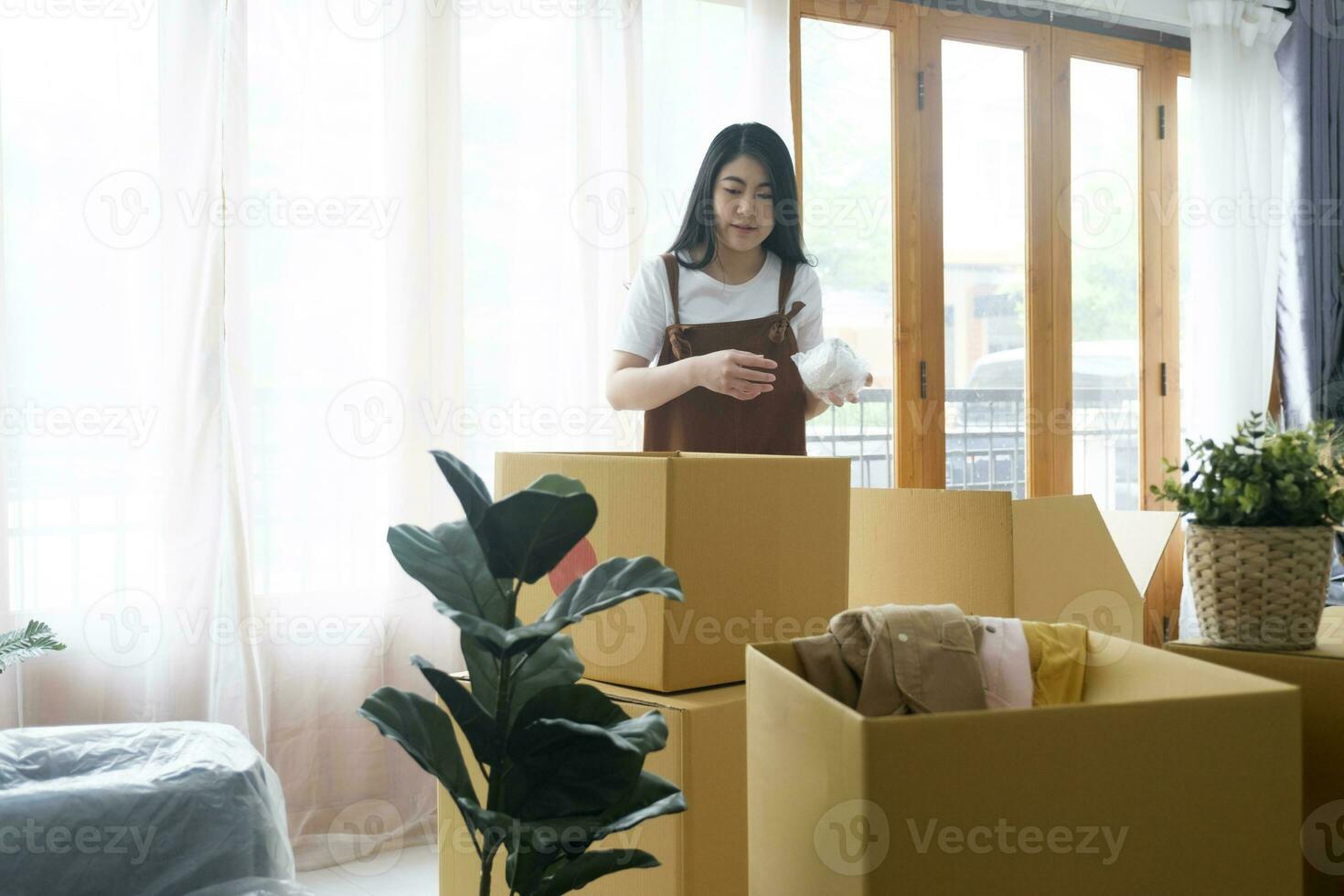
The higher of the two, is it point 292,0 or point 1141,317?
point 292,0

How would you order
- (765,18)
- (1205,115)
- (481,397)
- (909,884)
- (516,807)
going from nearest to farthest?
(909,884)
(516,807)
(481,397)
(765,18)
(1205,115)

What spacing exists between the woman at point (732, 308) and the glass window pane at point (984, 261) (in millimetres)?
1835

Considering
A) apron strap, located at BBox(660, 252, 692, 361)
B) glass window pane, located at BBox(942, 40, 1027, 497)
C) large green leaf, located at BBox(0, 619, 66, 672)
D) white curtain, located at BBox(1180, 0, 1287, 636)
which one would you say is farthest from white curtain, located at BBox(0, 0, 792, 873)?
white curtain, located at BBox(1180, 0, 1287, 636)

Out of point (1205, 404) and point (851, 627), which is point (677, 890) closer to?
point (851, 627)

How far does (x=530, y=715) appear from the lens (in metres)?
0.99

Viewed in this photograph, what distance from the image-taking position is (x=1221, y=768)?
0.79 meters

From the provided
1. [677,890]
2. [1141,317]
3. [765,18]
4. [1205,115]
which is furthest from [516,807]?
[1205,115]

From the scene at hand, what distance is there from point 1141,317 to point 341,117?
2975 mm
